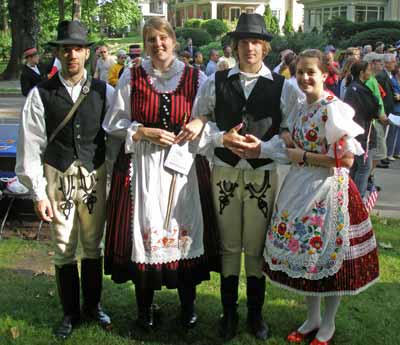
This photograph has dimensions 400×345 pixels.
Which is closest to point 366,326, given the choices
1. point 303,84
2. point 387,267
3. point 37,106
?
point 387,267

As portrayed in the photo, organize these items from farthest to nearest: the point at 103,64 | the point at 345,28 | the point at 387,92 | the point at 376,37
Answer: the point at 345,28 → the point at 376,37 → the point at 103,64 → the point at 387,92

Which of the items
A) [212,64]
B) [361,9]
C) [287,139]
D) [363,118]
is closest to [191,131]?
[287,139]

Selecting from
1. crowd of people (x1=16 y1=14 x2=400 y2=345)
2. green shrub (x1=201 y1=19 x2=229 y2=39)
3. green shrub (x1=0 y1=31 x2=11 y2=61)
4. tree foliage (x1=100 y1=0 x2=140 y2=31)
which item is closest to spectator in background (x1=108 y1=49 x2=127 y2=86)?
crowd of people (x1=16 y1=14 x2=400 y2=345)

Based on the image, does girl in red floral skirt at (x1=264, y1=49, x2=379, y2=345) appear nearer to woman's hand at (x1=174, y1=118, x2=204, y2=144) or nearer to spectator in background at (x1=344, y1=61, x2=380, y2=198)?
woman's hand at (x1=174, y1=118, x2=204, y2=144)

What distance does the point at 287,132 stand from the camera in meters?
3.20

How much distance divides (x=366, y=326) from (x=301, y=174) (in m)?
1.30

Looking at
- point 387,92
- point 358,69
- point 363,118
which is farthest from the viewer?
point 387,92

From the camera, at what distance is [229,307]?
11.4 ft

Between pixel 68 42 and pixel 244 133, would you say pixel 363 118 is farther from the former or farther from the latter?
pixel 68 42

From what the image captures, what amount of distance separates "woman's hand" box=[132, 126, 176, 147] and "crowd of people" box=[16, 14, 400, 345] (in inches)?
0.4

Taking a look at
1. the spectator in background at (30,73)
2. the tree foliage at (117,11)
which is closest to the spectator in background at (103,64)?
the spectator in background at (30,73)

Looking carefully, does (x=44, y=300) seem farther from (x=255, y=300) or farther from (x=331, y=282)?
(x=331, y=282)

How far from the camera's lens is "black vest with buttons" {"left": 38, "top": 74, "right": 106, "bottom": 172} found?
3.21m

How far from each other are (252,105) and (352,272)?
110 centimetres
